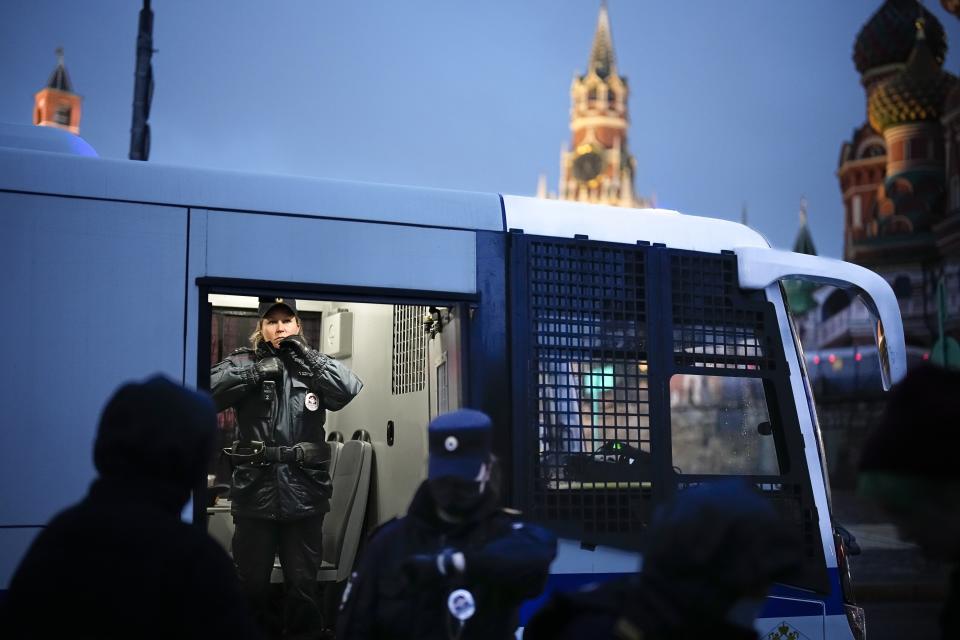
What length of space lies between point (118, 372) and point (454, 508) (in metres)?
1.64

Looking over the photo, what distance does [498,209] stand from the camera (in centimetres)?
480

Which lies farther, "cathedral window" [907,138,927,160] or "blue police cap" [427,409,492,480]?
"cathedral window" [907,138,927,160]

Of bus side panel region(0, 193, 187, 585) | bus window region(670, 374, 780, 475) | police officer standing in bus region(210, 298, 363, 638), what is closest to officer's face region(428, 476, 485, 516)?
bus side panel region(0, 193, 187, 585)

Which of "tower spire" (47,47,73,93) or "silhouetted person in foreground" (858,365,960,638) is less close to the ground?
"tower spire" (47,47,73,93)

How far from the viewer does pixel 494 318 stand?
15.3 ft

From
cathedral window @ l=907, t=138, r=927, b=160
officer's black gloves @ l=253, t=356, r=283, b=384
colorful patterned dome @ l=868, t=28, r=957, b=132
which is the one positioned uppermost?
colorful patterned dome @ l=868, t=28, r=957, b=132

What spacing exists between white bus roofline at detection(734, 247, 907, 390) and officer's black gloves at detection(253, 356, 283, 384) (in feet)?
7.98

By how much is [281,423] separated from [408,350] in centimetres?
80

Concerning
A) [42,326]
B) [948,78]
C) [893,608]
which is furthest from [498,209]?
[948,78]

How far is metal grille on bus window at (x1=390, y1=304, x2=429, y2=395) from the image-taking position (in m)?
5.66

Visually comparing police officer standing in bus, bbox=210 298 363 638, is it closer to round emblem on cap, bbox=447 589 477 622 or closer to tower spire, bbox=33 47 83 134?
round emblem on cap, bbox=447 589 477 622

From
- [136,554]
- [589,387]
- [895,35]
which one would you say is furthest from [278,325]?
[895,35]

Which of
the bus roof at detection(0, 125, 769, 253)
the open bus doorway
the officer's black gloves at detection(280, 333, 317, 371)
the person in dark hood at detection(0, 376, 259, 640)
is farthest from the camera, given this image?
the officer's black gloves at detection(280, 333, 317, 371)

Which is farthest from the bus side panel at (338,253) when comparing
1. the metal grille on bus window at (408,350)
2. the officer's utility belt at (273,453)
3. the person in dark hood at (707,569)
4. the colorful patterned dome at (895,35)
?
the colorful patterned dome at (895,35)
